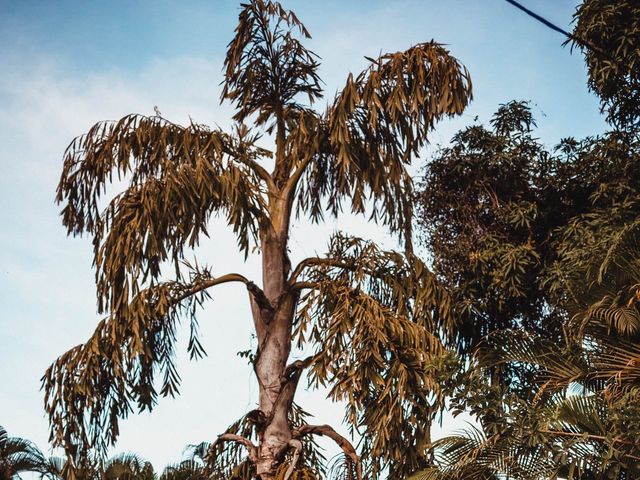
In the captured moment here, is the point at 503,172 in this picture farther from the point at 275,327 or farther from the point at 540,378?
the point at 275,327

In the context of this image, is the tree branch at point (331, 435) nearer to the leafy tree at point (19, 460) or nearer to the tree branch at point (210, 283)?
the tree branch at point (210, 283)

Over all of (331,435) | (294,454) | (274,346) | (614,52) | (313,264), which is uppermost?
(614,52)

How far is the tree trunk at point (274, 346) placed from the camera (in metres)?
9.27

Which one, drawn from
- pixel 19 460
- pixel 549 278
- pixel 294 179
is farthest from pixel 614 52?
pixel 19 460

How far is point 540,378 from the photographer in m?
10.3

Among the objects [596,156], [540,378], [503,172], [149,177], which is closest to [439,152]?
[503,172]

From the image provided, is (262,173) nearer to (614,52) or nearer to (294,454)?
(294,454)

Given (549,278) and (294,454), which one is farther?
(549,278)

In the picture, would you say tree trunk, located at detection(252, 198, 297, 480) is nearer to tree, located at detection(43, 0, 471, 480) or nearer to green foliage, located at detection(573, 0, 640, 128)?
tree, located at detection(43, 0, 471, 480)

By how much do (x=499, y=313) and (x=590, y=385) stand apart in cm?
209

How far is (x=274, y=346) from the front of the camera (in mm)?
9516

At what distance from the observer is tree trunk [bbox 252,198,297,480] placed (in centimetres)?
927

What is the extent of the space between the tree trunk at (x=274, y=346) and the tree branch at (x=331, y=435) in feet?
0.67

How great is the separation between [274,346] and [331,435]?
1.02 m
